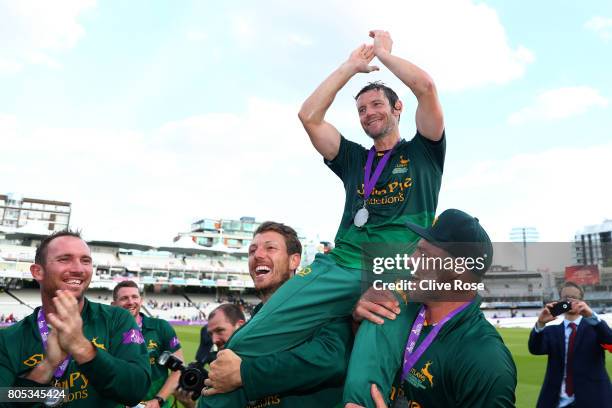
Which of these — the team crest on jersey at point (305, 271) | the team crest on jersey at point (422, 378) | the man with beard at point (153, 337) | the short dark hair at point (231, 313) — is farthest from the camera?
the man with beard at point (153, 337)

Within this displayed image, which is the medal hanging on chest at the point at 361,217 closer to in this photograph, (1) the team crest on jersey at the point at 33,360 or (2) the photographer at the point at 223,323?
(1) the team crest on jersey at the point at 33,360

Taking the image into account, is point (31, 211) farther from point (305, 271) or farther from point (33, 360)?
point (305, 271)

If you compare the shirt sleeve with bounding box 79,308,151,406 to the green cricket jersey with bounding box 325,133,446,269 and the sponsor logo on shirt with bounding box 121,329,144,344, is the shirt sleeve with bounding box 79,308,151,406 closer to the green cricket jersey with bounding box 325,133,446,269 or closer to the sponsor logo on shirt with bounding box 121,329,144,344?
the sponsor logo on shirt with bounding box 121,329,144,344

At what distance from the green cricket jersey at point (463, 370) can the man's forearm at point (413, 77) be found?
1.22 metres

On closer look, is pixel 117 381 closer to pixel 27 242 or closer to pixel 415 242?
pixel 415 242

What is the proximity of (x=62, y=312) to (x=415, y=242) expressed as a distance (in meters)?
2.05

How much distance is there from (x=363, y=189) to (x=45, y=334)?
2378 millimetres

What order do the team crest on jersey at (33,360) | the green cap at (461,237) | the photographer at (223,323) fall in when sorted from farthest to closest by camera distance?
the photographer at (223,323) → the team crest on jersey at (33,360) → the green cap at (461,237)

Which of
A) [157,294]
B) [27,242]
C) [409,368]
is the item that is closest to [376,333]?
[409,368]

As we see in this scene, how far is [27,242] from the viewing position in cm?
6175

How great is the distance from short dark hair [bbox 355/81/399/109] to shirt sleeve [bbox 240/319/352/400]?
1432 millimetres

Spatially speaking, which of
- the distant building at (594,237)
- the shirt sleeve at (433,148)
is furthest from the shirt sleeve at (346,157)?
the distant building at (594,237)

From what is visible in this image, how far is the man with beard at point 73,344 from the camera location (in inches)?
108

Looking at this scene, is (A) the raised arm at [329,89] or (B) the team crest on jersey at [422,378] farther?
(A) the raised arm at [329,89]
